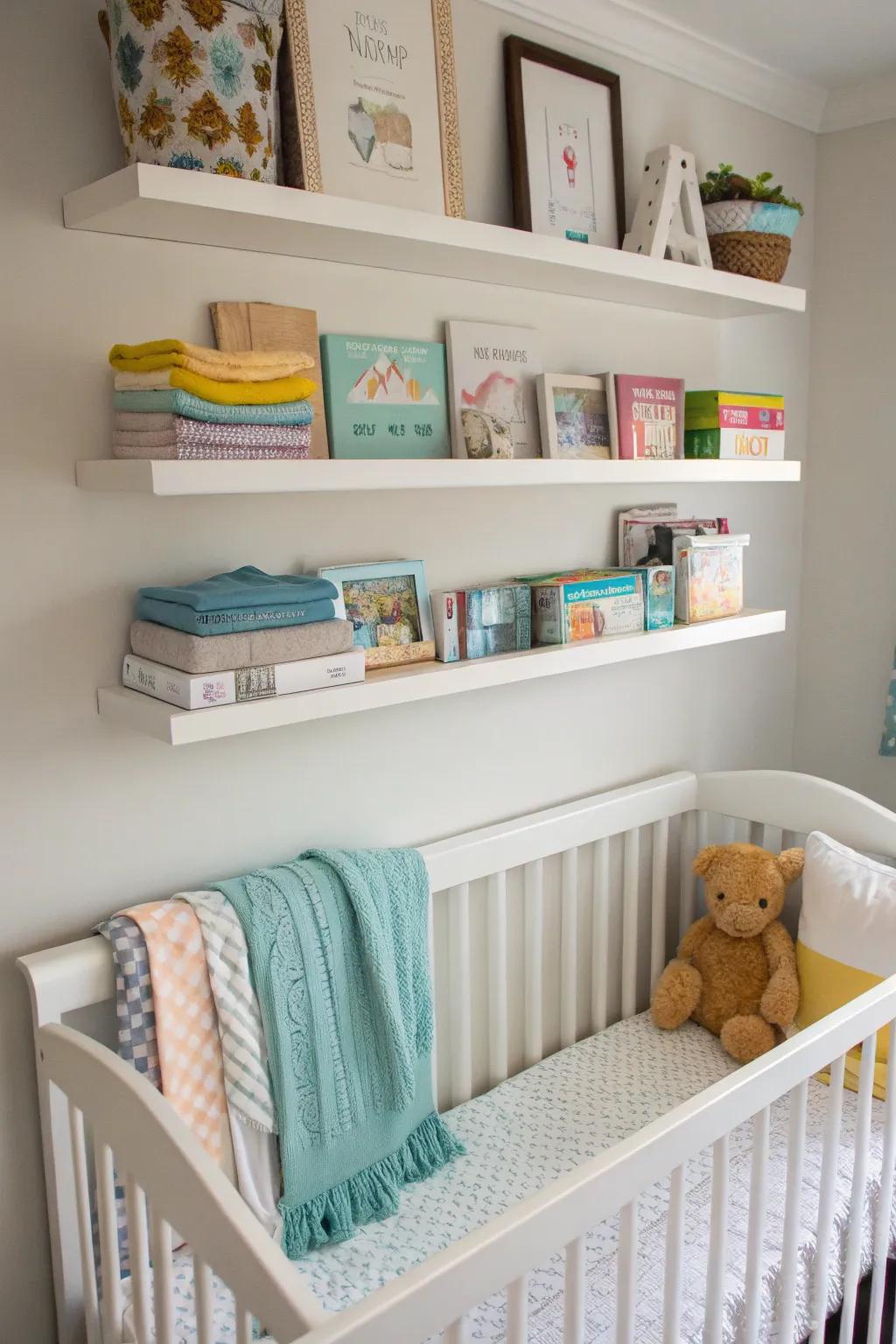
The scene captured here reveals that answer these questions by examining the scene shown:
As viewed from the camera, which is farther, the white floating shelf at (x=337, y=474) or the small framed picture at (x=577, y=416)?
the small framed picture at (x=577, y=416)

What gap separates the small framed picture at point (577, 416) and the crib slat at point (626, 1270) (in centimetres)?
127

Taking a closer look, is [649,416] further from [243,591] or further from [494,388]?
[243,591]

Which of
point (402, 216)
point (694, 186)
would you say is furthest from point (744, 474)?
point (402, 216)

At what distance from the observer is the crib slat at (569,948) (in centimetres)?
224

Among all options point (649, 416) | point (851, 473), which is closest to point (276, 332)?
point (649, 416)

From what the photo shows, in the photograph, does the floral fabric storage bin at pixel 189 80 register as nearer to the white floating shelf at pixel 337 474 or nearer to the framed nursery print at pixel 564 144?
the white floating shelf at pixel 337 474

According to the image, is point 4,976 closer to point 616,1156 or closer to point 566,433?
point 616,1156

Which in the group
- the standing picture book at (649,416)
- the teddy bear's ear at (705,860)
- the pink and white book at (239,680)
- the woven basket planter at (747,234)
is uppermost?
the woven basket planter at (747,234)

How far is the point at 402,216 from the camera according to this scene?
1566mm

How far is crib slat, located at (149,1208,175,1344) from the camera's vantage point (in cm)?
119

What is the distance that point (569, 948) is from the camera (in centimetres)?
227

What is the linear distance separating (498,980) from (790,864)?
0.63m

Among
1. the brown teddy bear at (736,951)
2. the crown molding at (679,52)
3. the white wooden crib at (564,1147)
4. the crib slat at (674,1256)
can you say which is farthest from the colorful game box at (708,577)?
the crib slat at (674,1256)

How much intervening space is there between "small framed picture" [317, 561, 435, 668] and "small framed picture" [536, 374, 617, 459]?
1.24 feet
